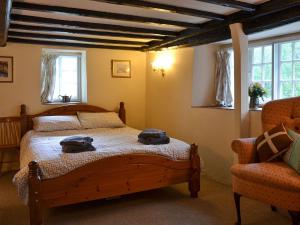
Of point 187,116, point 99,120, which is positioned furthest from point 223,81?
point 99,120

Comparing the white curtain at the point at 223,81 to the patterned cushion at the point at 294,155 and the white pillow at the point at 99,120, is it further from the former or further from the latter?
the patterned cushion at the point at 294,155

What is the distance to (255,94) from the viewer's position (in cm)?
348

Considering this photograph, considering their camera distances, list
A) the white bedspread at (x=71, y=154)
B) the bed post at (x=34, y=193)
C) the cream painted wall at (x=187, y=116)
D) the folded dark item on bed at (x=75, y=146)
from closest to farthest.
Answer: the bed post at (x=34, y=193) < the white bedspread at (x=71, y=154) < the folded dark item on bed at (x=75, y=146) < the cream painted wall at (x=187, y=116)

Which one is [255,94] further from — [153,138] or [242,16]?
[153,138]

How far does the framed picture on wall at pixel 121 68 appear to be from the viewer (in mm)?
5012

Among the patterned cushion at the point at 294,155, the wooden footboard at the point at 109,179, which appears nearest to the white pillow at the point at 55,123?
the wooden footboard at the point at 109,179

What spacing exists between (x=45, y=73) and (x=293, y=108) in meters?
3.70

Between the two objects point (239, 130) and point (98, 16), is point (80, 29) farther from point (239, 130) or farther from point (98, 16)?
point (239, 130)

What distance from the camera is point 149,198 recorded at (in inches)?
126

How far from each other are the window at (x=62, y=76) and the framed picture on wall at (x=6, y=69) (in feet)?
1.73

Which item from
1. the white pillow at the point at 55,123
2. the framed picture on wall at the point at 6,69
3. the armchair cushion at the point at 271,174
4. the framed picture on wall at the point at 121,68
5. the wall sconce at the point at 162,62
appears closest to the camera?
the armchair cushion at the point at 271,174

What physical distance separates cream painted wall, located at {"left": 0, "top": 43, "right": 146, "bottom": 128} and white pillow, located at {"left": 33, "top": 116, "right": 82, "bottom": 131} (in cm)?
37

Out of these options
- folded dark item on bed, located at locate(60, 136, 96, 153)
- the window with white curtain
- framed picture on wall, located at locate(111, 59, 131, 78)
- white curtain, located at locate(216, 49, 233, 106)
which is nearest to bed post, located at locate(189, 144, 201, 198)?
folded dark item on bed, located at locate(60, 136, 96, 153)

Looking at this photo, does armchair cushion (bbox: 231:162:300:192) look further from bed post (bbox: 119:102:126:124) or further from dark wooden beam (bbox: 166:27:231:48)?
bed post (bbox: 119:102:126:124)
